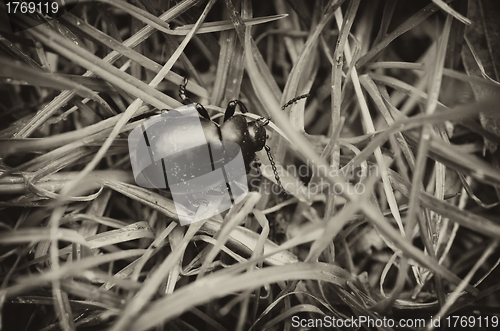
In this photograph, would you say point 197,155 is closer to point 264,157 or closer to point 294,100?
point 264,157

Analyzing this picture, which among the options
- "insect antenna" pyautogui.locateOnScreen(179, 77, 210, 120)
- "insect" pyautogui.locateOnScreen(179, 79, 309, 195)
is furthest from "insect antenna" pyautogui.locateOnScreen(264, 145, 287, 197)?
"insect antenna" pyautogui.locateOnScreen(179, 77, 210, 120)

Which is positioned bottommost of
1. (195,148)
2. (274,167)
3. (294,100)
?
(274,167)

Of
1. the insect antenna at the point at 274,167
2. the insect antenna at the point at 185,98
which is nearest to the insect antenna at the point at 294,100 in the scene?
the insect antenna at the point at 274,167

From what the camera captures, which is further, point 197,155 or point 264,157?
point 264,157

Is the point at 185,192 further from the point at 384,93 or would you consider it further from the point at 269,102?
the point at 384,93

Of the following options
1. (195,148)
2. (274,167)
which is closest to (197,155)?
(195,148)

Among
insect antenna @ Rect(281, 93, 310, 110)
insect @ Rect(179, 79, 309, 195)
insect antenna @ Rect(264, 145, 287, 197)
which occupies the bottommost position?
insect antenna @ Rect(264, 145, 287, 197)

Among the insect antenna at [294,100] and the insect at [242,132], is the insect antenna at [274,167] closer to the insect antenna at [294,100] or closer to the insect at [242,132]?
the insect at [242,132]

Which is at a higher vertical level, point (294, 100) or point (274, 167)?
point (294, 100)

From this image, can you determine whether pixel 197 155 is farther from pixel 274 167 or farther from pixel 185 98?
pixel 274 167

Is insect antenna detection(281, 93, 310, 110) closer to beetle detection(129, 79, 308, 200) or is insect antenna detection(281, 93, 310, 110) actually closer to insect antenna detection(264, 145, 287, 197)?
beetle detection(129, 79, 308, 200)
